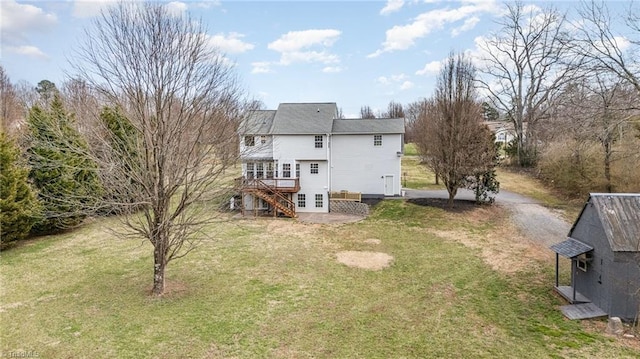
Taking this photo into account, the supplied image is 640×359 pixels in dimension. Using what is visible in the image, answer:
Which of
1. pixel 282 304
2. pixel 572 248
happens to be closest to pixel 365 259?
pixel 282 304

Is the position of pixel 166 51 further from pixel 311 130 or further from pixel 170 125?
pixel 311 130

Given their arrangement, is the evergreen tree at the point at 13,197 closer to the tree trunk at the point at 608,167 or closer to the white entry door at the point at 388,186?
the white entry door at the point at 388,186

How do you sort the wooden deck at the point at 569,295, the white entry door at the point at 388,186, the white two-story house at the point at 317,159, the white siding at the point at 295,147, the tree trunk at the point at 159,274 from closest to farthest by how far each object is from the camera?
the wooden deck at the point at 569,295, the tree trunk at the point at 159,274, the white two-story house at the point at 317,159, the white siding at the point at 295,147, the white entry door at the point at 388,186

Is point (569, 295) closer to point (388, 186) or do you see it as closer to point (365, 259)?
point (365, 259)

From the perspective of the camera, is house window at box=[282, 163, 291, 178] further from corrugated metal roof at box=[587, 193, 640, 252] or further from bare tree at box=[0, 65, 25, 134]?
bare tree at box=[0, 65, 25, 134]

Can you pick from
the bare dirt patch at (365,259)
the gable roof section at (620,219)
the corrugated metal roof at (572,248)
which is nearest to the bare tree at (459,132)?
the bare dirt patch at (365,259)

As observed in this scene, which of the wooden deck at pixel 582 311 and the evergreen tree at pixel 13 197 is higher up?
the evergreen tree at pixel 13 197

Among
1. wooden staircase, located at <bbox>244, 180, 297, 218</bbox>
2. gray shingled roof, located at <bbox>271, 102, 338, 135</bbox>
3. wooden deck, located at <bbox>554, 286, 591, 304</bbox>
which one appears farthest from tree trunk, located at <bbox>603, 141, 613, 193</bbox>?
wooden staircase, located at <bbox>244, 180, 297, 218</bbox>

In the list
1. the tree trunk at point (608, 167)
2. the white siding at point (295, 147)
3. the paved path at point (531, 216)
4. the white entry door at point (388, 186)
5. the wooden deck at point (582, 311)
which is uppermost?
the white siding at point (295, 147)

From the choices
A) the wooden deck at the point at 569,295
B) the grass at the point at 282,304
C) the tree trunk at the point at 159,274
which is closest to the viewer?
the grass at the point at 282,304
